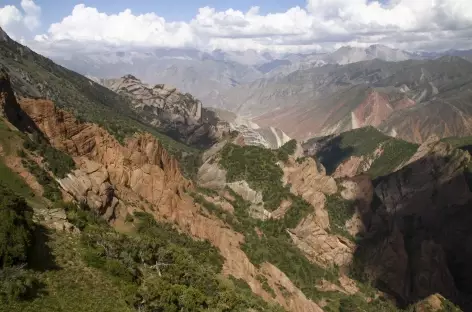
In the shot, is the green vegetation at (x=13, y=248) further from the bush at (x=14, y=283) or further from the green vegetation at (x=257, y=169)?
the green vegetation at (x=257, y=169)

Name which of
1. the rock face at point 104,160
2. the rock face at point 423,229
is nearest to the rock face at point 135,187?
the rock face at point 104,160

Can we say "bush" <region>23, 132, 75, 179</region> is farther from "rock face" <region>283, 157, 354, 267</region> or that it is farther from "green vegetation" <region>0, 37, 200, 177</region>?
"green vegetation" <region>0, 37, 200, 177</region>

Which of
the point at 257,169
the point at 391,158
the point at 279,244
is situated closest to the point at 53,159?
the point at 279,244

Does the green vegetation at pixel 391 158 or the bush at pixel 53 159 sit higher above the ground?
the bush at pixel 53 159

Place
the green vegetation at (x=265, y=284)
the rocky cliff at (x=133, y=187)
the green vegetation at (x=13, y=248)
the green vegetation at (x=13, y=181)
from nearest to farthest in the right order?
the green vegetation at (x=13, y=248)
the green vegetation at (x=13, y=181)
the rocky cliff at (x=133, y=187)
the green vegetation at (x=265, y=284)

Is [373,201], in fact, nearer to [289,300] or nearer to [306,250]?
[306,250]

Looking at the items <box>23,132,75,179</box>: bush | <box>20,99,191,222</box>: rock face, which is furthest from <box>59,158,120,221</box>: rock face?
<box>23,132,75,179</box>: bush
